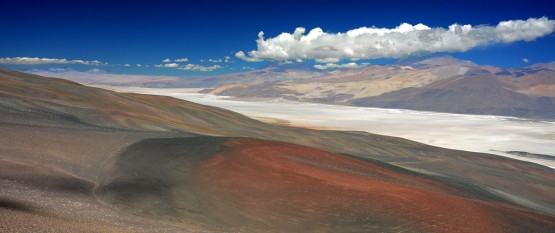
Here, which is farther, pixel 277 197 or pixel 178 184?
pixel 178 184

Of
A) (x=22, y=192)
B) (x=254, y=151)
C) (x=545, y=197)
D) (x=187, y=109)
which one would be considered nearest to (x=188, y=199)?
(x=22, y=192)

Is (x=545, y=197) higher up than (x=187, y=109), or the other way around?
(x=187, y=109)

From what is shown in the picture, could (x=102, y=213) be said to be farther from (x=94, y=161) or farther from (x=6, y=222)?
(x=94, y=161)

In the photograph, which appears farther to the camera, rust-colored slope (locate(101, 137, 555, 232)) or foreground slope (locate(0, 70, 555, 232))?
rust-colored slope (locate(101, 137, 555, 232))

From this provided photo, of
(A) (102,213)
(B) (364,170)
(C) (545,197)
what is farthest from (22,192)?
(C) (545,197)

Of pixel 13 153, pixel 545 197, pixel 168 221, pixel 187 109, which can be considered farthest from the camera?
pixel 187 109

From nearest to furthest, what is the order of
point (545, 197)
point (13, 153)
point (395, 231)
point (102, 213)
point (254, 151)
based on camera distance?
point (102, 213) < point (395, 231) < point (13, 153) < point (254, 151) < point (545, 197)

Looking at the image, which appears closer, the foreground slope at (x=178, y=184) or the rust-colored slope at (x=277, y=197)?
the foreground slope at (x=178, y=184)

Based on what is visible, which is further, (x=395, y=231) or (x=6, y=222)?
(x=395, y=231)
